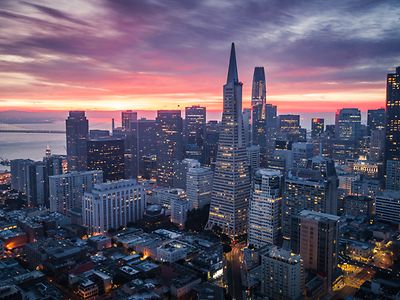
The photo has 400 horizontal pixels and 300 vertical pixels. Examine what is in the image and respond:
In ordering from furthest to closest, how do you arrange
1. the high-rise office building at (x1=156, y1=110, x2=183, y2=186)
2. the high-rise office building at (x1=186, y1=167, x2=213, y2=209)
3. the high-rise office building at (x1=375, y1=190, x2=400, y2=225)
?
1. the high-rise office building at (x1=156, y1=110, x2=183, y2=186)
2. the high-rise office building at (x1=186, y1=167, x2=213, y2=209)
3. the high-rise office building at (x1=375, y1=190, x2=400, y2=225)

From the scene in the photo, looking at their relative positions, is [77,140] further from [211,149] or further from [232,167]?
[232,167]

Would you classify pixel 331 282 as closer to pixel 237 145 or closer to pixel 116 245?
pixel 237 145

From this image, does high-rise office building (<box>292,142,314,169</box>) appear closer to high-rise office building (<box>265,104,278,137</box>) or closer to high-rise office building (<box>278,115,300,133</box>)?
high-rise office building (<box>265,104,278,137</box>)

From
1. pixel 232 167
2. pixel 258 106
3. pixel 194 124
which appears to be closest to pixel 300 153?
pixel 232 167

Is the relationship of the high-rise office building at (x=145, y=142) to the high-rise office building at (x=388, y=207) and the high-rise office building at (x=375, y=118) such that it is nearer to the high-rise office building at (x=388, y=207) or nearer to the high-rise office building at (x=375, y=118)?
the high-rise office building at (x=388, y=207)

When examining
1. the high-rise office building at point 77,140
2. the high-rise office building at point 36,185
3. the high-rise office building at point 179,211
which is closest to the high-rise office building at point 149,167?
the high-rise office building at point 77,140

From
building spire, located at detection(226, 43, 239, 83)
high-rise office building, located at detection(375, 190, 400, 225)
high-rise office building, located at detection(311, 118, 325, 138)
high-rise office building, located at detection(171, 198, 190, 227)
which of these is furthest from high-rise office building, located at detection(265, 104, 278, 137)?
high-rise office building, located at detection(171, 198, 190, 227)
